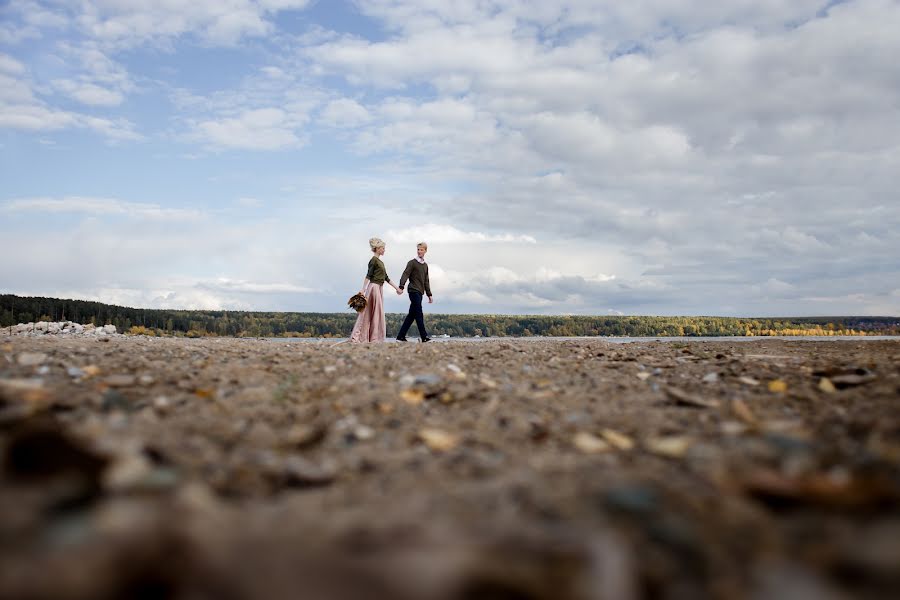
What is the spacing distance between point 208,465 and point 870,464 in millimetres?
3697

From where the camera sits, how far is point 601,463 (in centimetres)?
354

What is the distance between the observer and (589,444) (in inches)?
156

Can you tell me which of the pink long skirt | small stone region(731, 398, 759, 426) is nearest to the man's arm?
the pink long skirt

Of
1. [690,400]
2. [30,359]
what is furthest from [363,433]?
[30,359]

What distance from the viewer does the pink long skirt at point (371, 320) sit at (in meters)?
17.1

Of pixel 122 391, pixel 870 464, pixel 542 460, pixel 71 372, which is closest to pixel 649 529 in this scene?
pixel 542 460

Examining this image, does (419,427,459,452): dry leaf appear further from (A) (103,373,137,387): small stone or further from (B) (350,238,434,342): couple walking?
(B) (350,238,434,342): couple walking

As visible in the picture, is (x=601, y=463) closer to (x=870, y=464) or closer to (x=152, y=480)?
(x=870, y=464)

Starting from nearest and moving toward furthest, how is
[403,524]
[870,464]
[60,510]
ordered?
1. [60,510]
2. [403,524]
3. [870,464]

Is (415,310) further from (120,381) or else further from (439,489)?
(439,489)

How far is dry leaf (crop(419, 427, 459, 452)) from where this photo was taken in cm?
399

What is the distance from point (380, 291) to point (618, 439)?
13.6m

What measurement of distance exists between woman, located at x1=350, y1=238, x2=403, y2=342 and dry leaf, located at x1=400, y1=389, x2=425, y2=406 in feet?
37.2

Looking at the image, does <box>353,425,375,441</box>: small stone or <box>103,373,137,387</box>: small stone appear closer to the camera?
<box>353,425,375,441</box>: small stone
